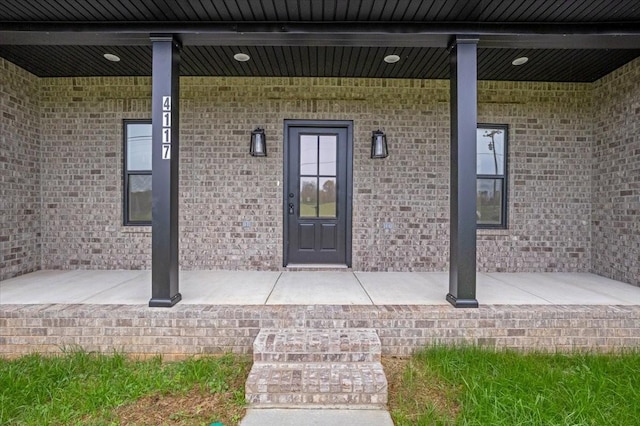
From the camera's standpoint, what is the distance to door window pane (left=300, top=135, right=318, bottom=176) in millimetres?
4875

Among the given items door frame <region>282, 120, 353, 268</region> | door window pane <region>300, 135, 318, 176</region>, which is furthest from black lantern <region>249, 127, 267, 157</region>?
door window pane <region>300, 135, 318, 176</region>

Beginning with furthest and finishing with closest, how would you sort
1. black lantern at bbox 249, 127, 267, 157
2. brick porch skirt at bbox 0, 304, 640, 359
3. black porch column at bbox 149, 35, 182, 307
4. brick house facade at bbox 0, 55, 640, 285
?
brick house facade at bbox 0, 55, 640, 285 → black lantern at bbox 249, 127, 267, 157 → black porch column at bbox 149, 35, 182, 307 → brick porch skirt at bbox 0, 304, 640, 359

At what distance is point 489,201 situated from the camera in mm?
4957

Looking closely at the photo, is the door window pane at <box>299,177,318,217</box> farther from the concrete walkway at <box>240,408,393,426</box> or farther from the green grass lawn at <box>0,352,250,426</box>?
the concrete walkway at <box>240,408,393,426</box>

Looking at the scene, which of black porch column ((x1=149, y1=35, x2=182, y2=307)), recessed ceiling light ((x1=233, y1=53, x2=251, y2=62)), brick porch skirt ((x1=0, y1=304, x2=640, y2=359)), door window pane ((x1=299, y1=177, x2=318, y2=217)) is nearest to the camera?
brick porch skirt ((x1=0, y1=304, x2=640, y2=359))

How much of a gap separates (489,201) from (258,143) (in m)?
3.42

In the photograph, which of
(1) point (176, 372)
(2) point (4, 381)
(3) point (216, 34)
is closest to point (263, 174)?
(3) point (216, 34)

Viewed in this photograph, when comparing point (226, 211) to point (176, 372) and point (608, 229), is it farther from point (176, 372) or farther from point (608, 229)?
point (608, 229)

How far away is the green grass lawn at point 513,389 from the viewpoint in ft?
6.98

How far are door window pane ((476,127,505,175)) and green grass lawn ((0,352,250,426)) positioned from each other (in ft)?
13.7

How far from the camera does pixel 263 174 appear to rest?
189 inches

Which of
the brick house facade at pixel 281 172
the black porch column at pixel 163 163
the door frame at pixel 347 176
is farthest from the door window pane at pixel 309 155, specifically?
the black porch column at pixel 163 163

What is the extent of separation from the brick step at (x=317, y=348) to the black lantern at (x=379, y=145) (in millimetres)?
2641

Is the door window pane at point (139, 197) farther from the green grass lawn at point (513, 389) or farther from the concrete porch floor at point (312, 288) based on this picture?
the green grass lawn at point (513, 389)
